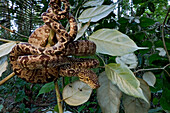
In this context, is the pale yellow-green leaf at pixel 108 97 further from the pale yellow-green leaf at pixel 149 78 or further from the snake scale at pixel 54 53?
the pale yellow-green leaf at pixel 149 78

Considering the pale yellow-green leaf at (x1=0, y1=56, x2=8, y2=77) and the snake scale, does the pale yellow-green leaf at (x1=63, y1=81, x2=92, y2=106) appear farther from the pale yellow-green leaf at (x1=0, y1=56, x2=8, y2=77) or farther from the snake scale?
the pale yellow-green leaf at (x1=0, y1=56, x2=8, y2=77)

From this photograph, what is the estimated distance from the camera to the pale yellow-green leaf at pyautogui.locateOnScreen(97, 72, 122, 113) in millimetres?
499

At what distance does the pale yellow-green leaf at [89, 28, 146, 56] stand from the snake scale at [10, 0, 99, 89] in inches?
3.3

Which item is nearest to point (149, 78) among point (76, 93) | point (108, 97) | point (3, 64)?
point (108, 97)

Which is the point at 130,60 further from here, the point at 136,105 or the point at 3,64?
the point at 3,64

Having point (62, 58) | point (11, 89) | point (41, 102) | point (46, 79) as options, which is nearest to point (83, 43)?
point (62, 58)

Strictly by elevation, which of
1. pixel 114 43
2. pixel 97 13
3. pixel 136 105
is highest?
pixel 97 13

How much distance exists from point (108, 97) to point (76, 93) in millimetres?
117

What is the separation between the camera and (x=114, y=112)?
49 centimetres

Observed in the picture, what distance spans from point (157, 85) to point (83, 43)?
52cm

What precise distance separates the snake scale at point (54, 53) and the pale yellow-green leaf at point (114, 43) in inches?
3.3

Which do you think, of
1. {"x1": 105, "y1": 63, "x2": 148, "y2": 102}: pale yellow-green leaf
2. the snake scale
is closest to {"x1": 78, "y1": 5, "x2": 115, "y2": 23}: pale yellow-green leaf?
the snake scale

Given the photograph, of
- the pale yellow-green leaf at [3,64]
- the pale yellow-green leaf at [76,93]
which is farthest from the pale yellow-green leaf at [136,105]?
the pale yellow-green leaf at [3,64]

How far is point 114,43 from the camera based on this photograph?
1.53 feet
